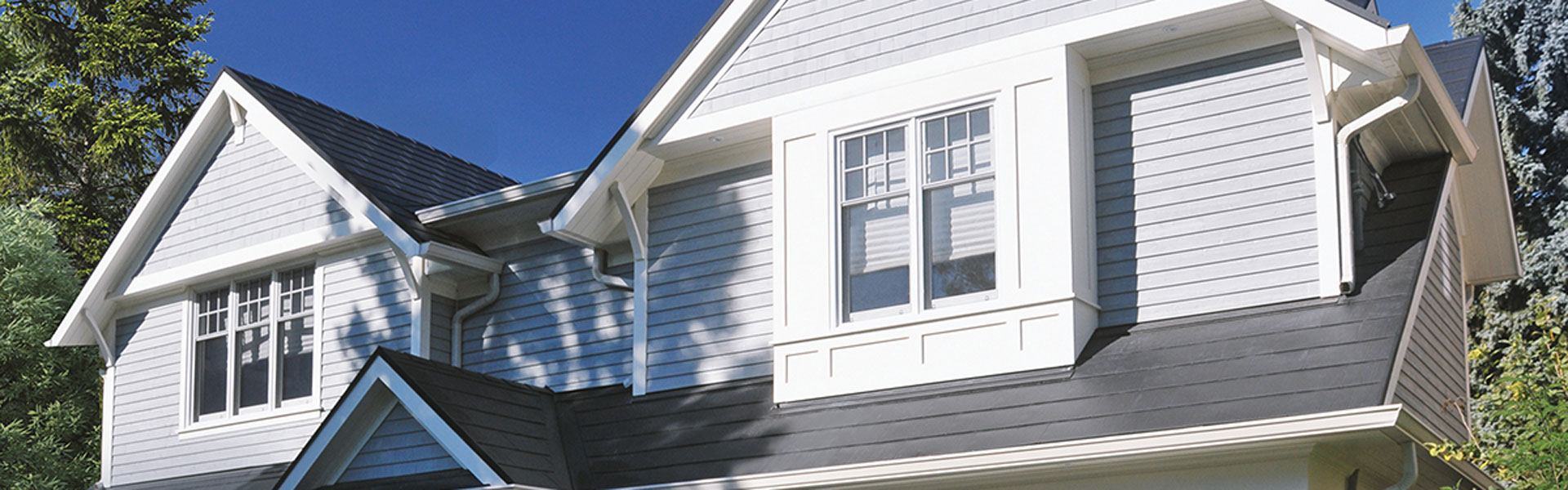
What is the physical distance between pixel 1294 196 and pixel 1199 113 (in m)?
0.89

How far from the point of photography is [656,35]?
106688mm

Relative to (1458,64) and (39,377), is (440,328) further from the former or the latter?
(39,377)

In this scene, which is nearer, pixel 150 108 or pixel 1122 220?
pixel 1122 220

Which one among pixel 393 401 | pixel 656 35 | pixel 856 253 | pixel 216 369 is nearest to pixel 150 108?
pixel 216 369

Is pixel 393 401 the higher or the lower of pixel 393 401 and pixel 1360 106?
the lower

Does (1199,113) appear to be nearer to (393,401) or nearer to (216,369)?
(393,401)

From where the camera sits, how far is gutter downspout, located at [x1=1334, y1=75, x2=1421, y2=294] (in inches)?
390

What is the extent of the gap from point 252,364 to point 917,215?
7.35m

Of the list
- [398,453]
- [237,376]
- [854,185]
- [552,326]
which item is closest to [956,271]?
[854,185]

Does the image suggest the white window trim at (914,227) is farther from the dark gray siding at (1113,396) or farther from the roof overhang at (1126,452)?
the roof overhang at (1126,452)

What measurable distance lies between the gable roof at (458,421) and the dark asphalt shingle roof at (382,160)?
2082mm

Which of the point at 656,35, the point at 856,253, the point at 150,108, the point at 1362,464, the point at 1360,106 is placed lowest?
the point at 1362,464

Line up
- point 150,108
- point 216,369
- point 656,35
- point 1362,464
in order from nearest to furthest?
point 1362,464
point 216,369
point 150,108
point 656,35

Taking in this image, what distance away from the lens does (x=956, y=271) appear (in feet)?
36.5
